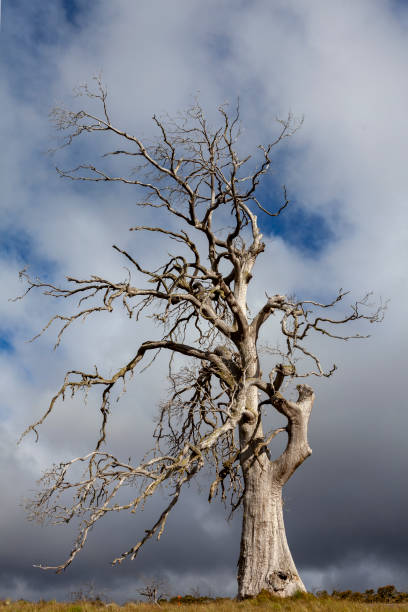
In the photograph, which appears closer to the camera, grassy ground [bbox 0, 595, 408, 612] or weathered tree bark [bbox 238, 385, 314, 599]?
grassy ground [bbox 0, 595, 408, 612]

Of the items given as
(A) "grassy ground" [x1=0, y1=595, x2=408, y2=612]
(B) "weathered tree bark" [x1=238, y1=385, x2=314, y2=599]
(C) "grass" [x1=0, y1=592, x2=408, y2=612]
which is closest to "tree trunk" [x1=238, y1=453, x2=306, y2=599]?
(B) "weathered tree bark" [x1=238, y1=385, x2=314, y2=599]

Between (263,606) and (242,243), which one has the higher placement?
(242,243)

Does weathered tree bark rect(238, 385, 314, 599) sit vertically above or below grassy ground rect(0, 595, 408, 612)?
above

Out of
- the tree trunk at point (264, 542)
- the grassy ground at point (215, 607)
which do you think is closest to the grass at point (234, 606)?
the grassy ground at point (215, 607)

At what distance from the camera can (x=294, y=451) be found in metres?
13.7

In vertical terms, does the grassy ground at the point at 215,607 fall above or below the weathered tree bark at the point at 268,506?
below

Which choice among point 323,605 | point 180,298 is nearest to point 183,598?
point 323,605

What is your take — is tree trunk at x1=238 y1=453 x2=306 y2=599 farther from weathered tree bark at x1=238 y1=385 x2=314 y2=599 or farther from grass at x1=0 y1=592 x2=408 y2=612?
grass at x1=0 y1=592 x2=408 y2=612

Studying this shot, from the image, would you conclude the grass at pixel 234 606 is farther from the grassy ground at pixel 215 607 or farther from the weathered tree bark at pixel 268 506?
the weathered tree bark at pixel 268 506

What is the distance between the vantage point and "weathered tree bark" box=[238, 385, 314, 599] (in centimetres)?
1255

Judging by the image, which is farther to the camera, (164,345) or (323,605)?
(164,345)

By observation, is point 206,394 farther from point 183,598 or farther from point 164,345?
point 183,598

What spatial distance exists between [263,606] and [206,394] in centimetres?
563

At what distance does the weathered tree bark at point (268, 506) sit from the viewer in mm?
12555
